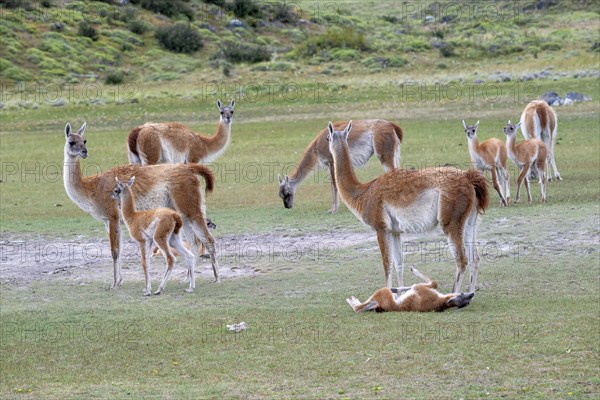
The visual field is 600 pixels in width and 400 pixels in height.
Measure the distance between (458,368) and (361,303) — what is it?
7.11ft

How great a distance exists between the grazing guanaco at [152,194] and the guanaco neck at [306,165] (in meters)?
5.71

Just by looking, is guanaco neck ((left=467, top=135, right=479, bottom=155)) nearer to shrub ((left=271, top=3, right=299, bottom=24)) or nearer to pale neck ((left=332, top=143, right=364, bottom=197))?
pale neck ((left=332, top=143, right=364, bottom=197))

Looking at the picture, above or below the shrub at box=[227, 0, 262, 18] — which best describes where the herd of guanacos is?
below

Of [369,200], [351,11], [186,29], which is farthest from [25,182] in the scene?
[351,11]

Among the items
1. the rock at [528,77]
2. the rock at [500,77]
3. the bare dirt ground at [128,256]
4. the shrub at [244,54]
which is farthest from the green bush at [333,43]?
the bare dirt ground at [128,256]

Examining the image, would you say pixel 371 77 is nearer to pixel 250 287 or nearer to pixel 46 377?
pixel 250 287

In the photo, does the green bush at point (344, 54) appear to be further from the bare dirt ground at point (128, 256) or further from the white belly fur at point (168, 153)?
the bare dirt ground at point (128, 256)

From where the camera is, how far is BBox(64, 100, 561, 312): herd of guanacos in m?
10.5

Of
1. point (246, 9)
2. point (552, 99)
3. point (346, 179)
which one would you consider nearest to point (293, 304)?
point (346, 179)

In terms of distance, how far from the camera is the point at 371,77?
42.8m

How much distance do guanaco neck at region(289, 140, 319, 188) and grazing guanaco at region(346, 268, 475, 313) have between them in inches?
332

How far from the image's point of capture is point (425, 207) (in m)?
10.7

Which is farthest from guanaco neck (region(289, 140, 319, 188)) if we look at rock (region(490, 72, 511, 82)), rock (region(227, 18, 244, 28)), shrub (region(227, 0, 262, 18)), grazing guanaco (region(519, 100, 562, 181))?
shrub (region(227, 0, 262, 18))

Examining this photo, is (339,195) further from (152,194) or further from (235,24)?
(235,24)
